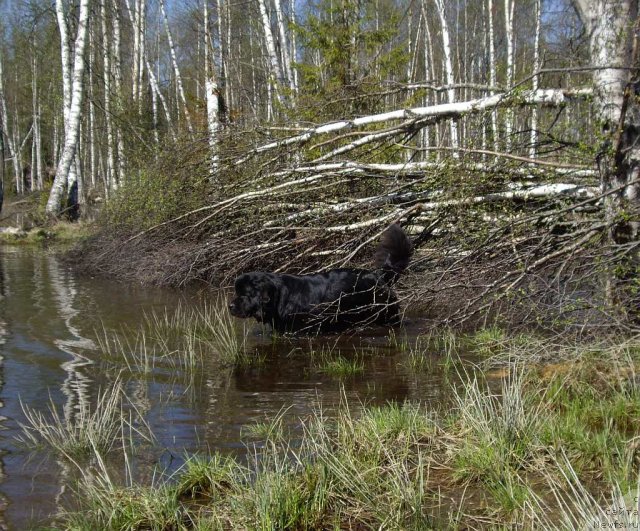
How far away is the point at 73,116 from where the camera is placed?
19.2m

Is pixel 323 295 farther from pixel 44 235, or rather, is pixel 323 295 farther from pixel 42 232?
pixel 42 232

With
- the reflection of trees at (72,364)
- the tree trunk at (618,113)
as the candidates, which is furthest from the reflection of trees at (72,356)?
the tree trunk at (618,113)

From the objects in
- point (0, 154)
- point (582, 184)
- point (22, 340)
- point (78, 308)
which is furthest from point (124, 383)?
point (0, 154)

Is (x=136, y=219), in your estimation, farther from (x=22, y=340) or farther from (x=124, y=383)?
(x=124, y=383)

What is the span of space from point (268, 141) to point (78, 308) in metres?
3.65

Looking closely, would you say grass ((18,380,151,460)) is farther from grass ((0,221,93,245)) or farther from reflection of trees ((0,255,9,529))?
grass ((0,221,93,245))

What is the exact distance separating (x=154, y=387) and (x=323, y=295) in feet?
9.89

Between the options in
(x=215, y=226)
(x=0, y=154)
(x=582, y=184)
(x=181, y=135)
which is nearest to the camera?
(x=582, y=184)

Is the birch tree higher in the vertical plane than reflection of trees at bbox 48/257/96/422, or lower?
higher

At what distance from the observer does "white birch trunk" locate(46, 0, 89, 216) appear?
18.4m

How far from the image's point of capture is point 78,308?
904cm

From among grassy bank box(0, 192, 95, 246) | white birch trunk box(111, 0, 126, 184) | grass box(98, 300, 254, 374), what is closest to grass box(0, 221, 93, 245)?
grassy bank box(0, 192, 95, 246)

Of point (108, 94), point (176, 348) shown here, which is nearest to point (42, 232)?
point (108, 94)

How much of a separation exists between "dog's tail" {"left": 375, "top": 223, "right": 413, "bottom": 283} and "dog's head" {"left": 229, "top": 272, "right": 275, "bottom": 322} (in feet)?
4.68
